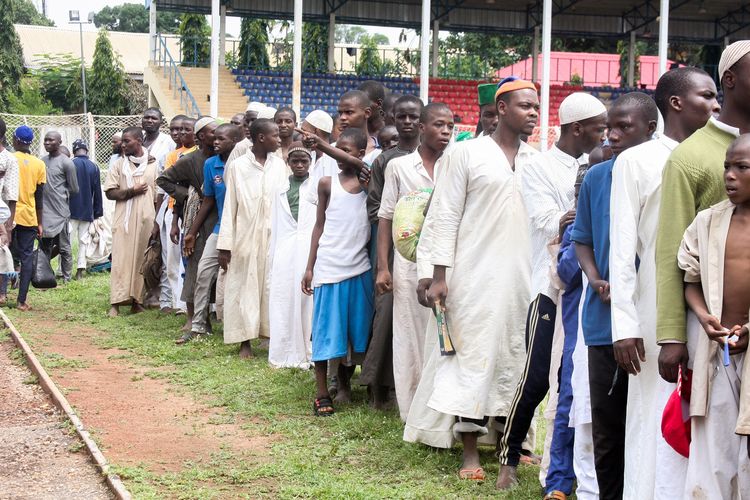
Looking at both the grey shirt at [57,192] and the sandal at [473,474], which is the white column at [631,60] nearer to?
the grey shirt at [57,192]

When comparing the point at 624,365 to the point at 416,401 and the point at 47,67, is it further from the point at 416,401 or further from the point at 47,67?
the point at 47,67

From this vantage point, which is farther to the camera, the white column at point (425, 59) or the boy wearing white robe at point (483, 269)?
the white column at point (425, 59)

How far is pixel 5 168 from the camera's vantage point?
1150 cm

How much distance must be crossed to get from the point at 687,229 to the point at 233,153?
6.66 metres

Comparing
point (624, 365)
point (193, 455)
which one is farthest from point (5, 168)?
point (624, 365)

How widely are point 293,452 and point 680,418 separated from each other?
3041mm

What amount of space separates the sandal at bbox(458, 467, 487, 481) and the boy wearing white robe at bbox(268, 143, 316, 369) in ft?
10.9

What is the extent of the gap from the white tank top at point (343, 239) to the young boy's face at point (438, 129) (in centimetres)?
98

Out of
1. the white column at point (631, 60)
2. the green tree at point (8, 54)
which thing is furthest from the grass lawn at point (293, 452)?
the green tree at point (8, 54)

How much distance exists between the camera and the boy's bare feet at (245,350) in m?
9.66

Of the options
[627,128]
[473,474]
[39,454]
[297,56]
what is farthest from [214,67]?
[627,128]

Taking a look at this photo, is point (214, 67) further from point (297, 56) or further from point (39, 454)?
point (39, 454)

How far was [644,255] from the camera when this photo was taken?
4320 mm

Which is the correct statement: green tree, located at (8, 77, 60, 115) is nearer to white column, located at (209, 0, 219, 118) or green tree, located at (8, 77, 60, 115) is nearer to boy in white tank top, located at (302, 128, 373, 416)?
white column, located at (209, 0, 219, 118)
